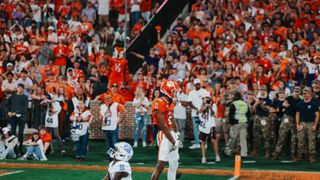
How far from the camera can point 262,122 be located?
74.4 feet

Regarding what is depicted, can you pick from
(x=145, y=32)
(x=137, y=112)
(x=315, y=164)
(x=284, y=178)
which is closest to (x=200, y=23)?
(x=145, y=32)

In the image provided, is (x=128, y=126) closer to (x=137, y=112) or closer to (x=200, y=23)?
(x=137, y=112)

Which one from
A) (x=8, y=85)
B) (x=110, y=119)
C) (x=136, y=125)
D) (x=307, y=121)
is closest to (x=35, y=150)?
(x=110, y=119)

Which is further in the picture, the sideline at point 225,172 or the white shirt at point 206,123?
the white shirt at point 206,123

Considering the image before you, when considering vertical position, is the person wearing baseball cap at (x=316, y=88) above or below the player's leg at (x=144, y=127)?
above

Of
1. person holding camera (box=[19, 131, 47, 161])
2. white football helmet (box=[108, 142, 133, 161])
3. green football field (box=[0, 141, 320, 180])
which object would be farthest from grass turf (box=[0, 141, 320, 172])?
white football helmet (box=[108, 142, 133, 161])

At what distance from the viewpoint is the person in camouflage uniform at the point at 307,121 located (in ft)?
70.7

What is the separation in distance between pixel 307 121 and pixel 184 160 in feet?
10.9

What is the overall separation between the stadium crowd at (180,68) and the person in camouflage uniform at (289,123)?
0.03m

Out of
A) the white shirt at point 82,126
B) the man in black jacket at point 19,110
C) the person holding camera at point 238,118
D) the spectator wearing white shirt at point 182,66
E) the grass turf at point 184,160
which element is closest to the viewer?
the grass turf at point 184,160

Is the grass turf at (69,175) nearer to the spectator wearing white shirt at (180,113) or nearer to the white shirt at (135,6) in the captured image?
the spectator wearing white shirt at (180,113)

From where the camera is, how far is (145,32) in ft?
95.7

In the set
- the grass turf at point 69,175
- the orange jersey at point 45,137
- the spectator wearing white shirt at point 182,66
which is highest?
the spectator wearing white shirt at point 182,66

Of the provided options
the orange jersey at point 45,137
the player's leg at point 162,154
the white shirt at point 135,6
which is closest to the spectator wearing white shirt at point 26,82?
the orange jersey at point 45,137
